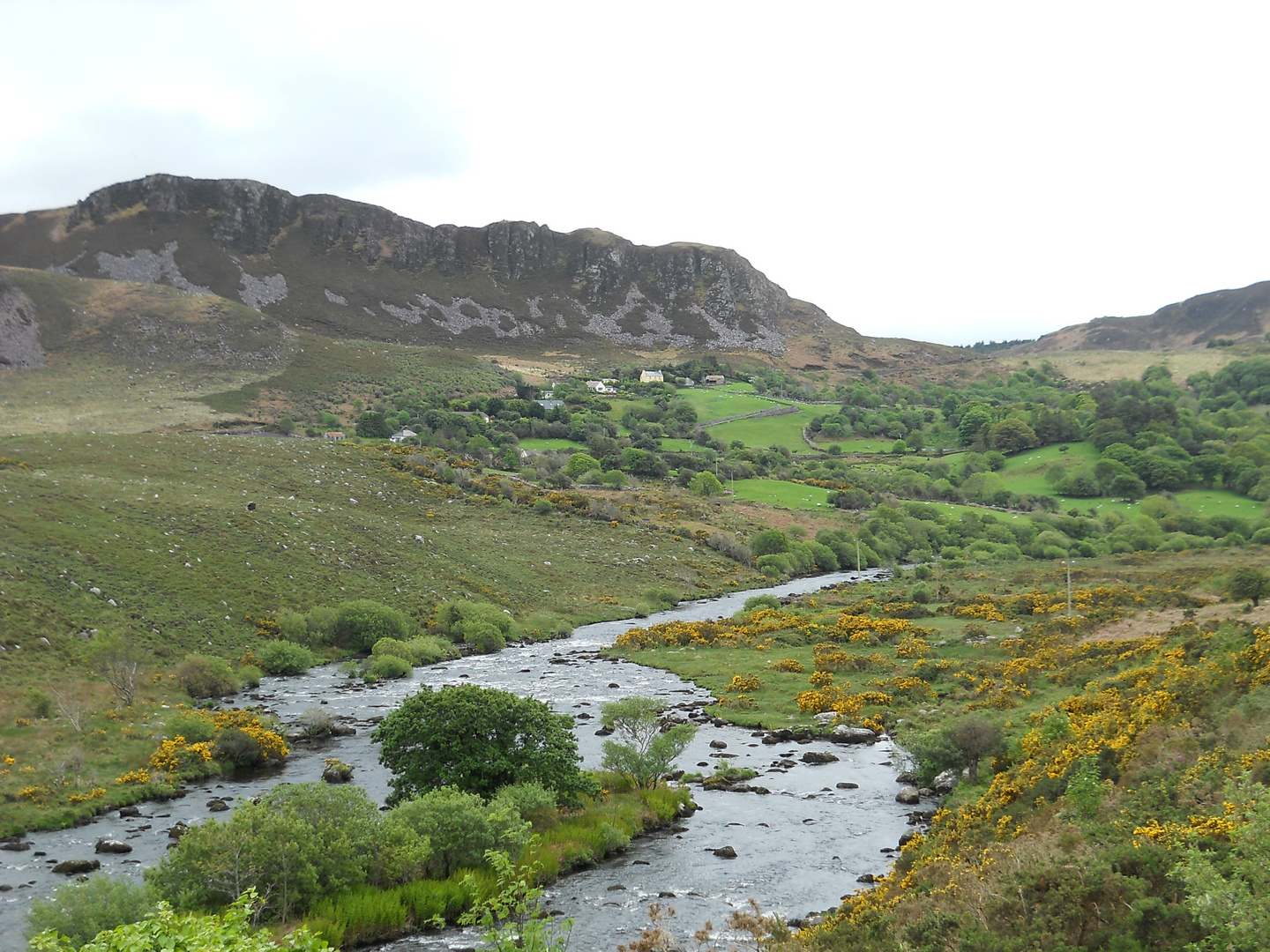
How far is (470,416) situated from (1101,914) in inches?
5417

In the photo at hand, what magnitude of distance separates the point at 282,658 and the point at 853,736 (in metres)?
35.2

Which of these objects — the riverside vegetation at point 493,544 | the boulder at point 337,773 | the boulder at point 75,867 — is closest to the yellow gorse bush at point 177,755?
the riverside vegetation at point 493,544

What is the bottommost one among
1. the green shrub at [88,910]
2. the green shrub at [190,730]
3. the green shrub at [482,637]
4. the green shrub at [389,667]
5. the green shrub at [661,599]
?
the green shrub at [661,599]

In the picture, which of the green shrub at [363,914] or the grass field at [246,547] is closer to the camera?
the green shrub at [363,914]

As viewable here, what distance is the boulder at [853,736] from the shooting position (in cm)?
3622

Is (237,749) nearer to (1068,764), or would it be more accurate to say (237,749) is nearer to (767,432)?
(1068,764)

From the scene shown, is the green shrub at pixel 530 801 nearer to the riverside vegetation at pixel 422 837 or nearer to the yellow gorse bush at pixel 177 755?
the riverside vegetation at pixel 422 837

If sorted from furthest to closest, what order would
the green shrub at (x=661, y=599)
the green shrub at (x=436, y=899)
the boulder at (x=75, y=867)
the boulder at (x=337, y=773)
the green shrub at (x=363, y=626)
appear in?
the green shrub at (x=661, y=599) < the green shrub at (x=363, y=626) < the boulder at (x=337, y=773) < the boulder at (x=75, y=867) < the green shrub at (x=436, y=899)

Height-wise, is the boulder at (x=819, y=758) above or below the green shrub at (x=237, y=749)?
below

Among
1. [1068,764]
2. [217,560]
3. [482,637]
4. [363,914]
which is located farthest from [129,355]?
[1068,764]

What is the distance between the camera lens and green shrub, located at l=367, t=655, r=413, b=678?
49.5m

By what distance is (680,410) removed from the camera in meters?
176

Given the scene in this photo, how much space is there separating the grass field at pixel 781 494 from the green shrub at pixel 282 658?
8188 cm

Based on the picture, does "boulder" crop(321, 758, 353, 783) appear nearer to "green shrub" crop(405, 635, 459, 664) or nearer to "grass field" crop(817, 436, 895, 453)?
"green shrub" crop(405, 635, 459, 664)
